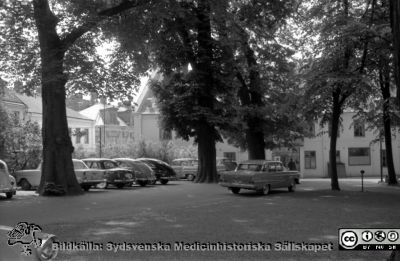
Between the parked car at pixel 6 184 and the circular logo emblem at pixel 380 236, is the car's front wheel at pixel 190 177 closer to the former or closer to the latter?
the parked car at pixel 6 184

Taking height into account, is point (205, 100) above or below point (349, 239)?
above

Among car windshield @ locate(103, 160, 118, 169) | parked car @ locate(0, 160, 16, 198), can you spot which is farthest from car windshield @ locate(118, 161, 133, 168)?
parked car @ locate(0, 160, 16, 198)

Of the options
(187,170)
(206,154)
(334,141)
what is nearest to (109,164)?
(206,154)

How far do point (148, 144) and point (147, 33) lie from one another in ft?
83.1

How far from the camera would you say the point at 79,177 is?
85.6ft

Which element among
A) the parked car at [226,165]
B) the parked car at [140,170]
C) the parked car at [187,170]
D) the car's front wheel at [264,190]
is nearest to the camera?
the car's front wheel at [264,190]

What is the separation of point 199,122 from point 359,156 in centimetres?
3417

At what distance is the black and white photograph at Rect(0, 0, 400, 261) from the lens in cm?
1000

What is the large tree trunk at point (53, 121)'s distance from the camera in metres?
23.0

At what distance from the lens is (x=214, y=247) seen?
974cm

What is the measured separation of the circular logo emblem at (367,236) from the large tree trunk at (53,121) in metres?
16.7

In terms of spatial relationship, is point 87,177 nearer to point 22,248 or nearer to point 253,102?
point 253,102

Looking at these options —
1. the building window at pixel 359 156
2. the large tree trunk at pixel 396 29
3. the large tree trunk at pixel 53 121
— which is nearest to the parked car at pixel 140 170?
the large tree trunk at pixel 53 121

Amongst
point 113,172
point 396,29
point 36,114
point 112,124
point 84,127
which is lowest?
point 113,172
